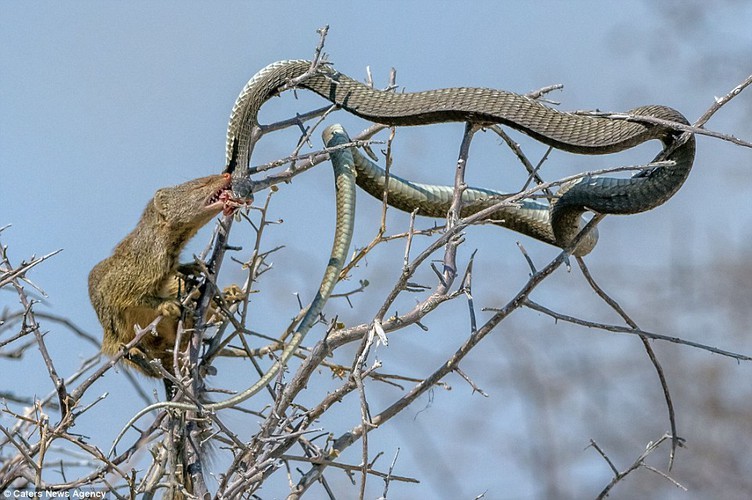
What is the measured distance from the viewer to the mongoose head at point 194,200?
22.2 ft

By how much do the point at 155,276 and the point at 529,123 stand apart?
7.41ft

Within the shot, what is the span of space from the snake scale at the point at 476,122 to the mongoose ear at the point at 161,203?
1.56 ft

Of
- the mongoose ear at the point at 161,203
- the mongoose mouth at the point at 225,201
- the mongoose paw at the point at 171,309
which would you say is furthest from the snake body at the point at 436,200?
the mongoose paw at the point at 171,309

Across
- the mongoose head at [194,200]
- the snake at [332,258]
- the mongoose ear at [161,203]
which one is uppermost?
the mongoose ear at [161,203]

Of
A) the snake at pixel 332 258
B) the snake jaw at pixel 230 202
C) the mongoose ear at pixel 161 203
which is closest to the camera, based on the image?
the snake at pixel 332 258

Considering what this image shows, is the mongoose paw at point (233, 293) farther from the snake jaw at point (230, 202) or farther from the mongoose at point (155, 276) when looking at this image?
the snake jaw at point (230, 202)

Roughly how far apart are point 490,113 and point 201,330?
6.26ft

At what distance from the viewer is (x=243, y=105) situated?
7086 millimetres

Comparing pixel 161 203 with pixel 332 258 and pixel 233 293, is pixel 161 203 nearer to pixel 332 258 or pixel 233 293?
pixel 233 293

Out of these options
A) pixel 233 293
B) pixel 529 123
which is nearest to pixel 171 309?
pixel 233 293

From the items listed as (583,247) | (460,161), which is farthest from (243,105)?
(583,247)

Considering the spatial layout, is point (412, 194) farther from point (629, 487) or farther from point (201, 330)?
point (629, 487)

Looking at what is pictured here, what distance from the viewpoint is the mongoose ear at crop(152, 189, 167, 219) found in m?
7.13

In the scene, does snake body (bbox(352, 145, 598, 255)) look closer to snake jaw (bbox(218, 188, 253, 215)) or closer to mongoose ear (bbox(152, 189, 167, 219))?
snake jaw (bbox(218, 188, 253, 215))
